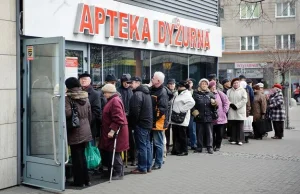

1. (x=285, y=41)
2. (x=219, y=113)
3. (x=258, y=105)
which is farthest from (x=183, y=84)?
(x=285, y=41)

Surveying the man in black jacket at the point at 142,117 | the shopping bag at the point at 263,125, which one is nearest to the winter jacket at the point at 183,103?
the man in black jacket at the point at 142,117

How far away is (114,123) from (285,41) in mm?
36290

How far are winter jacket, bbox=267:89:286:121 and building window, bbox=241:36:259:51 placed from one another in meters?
29.1

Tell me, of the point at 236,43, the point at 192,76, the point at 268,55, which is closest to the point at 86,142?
the point at 192,76

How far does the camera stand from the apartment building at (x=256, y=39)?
40.9 m

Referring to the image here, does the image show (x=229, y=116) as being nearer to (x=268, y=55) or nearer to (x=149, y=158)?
(x=149, y=158)

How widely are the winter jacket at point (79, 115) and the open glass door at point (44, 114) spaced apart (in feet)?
0.74

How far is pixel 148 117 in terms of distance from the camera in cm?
860

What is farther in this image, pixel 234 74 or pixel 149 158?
pixel 234 74

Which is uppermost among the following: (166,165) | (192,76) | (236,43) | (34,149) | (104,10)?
(236,43)

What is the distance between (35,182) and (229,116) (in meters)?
6.71

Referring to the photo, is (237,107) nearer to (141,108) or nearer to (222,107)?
(222,107)

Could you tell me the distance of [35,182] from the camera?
25.0 ft

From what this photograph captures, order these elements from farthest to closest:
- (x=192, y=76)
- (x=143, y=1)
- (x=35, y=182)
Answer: (x=192, y=76) → (x=143, y=1) → (x=35, y=182)
